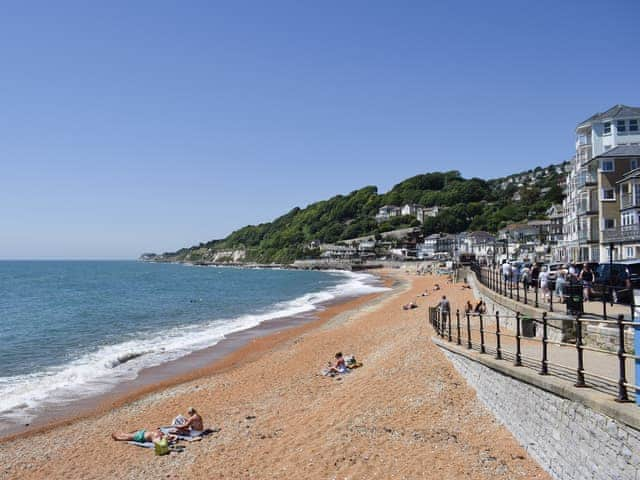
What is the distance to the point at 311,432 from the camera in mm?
10047

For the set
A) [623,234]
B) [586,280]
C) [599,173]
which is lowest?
[586,280]

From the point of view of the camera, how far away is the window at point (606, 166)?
1196 inches

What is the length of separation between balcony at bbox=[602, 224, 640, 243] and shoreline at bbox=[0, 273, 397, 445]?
17.1 meters

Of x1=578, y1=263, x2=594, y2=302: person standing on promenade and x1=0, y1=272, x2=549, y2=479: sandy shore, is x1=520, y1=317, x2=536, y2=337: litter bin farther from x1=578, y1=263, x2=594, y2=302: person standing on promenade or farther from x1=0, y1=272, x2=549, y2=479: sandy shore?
x1=578, y1=263, x2=594, y2=302: person standing on promenade

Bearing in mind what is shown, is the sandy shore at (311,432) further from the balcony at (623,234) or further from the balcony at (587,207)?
the balcony at (587,207)

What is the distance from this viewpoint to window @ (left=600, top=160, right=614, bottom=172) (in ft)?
99.7

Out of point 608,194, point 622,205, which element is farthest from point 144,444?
point 608,194

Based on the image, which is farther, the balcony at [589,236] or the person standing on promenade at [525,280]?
the balcony at [589,236]

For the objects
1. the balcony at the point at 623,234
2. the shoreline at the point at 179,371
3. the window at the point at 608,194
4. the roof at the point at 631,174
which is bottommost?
the shoreline at the point at 179,371

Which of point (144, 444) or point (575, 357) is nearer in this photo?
point (575, 357)

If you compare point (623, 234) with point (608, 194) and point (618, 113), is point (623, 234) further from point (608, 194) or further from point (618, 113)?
point (618, 113)

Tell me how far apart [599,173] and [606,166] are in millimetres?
679

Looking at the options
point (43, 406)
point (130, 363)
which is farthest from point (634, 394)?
point (130, 363)

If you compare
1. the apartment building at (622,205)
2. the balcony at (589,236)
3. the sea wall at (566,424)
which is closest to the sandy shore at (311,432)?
the sea wall at (566,424)
